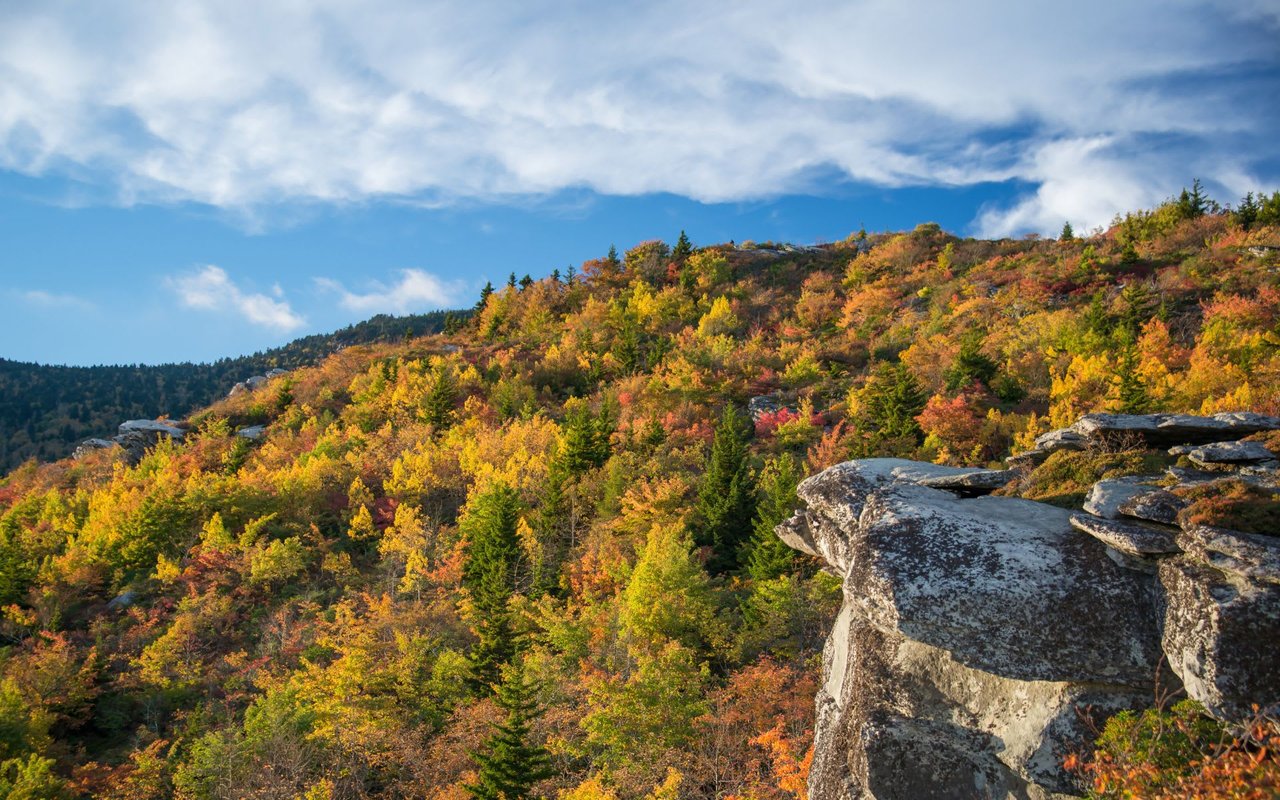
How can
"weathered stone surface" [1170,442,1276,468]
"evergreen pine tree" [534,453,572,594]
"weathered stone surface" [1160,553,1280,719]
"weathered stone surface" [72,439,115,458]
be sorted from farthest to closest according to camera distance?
"weathered stone surface" [72,439,115,458] → "evergreen pine tree" [534,453,572,594] → "weathered stone surface" [1170,442,1276,468] → "weathered stone surface" [1160,553,1280,719]

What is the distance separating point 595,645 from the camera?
2486 cm

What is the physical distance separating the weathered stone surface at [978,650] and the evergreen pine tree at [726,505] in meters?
19.6

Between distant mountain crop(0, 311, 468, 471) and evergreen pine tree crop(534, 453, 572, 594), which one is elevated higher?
distant mountain crop(0, 311, 468, 471)

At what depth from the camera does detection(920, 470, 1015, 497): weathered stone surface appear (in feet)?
44.4

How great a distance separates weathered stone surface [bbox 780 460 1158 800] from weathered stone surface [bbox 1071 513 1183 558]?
38 cm

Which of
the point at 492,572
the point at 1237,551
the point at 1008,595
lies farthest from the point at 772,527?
the point at 1237,551

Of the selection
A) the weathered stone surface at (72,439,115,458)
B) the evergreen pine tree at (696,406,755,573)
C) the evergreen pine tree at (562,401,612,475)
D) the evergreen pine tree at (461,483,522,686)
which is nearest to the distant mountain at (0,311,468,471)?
the weathered stone surface at (72,439,115,458)

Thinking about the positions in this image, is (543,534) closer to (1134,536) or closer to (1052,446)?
(1052,446)

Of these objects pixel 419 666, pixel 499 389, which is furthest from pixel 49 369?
pixel 419 666

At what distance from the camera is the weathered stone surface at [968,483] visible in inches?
533

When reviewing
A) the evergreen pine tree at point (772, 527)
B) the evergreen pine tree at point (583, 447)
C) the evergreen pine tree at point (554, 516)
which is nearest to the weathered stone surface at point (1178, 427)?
the evergreen pine tree at point (772, 527)

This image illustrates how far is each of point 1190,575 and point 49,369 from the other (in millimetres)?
199351

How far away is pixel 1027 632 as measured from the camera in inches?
404

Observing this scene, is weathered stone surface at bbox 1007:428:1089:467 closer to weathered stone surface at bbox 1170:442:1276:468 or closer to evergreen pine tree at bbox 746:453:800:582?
weathered stone surface at bbox 1170:442:1276:468
